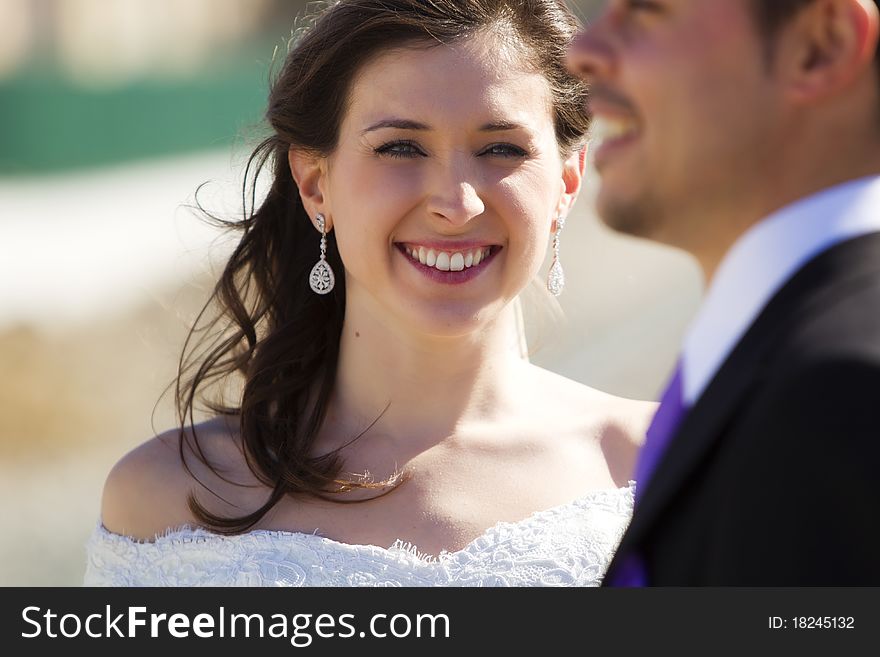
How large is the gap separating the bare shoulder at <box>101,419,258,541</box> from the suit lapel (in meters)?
1.90

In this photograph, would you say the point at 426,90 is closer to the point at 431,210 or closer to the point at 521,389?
the point at 431,210

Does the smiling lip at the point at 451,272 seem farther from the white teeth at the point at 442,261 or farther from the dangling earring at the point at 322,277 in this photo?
the dangling earring at the point at 322,277

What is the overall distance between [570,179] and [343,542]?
1113 millimetres

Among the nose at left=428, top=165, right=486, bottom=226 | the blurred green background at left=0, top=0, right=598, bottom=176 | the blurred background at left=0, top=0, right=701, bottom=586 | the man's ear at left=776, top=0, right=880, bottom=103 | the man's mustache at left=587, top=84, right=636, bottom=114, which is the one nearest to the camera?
the man's ear at left=776, top=0, right=880, bottom=103

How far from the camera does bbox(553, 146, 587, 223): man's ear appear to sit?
326 cm

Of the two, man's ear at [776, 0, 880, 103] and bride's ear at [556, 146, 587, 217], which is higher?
bride's ear at [556, 146, 587, 217]

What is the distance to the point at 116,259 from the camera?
12.6m

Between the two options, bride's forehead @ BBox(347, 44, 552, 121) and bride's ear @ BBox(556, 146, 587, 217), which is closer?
bride's forehead @ BBox(347, 44, 552, 121)

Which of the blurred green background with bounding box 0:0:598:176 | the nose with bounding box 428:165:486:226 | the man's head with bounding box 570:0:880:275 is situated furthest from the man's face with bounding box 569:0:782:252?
the blurred green background with bounding box 0:0:598:176

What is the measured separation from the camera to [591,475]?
327 cm

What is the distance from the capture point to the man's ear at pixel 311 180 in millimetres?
3252

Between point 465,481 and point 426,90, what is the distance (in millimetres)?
980

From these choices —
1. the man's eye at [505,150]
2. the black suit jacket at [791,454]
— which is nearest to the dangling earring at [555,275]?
the man's eye at [505,150]

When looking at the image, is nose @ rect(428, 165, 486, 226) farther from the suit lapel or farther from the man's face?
the suit lapel
